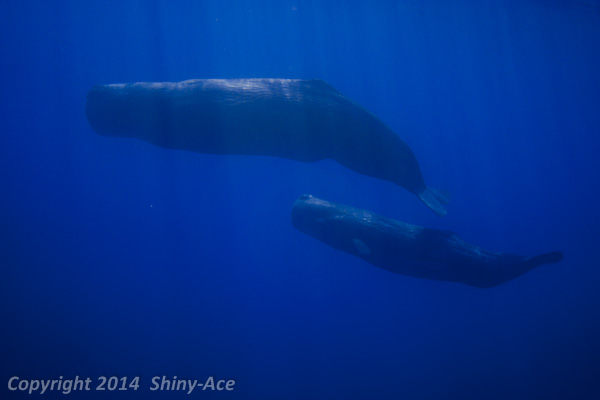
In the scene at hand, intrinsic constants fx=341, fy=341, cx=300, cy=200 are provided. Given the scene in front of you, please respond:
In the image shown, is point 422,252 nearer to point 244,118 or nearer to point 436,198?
point 436,198

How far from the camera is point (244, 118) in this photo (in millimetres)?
5648

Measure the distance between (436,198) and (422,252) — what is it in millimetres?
1737

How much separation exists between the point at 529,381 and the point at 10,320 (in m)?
22.1

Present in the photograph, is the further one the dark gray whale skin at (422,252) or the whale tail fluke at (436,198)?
the whale tail fluke at (436,198)

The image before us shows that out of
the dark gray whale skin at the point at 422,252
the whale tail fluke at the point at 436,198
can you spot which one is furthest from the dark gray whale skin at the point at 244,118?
the whale tail fluke at the point at 436,198

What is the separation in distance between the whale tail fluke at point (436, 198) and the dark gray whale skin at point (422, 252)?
46 centimetres

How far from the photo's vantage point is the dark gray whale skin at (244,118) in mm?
5660

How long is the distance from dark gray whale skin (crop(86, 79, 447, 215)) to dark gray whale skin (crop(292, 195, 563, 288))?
1.44 m

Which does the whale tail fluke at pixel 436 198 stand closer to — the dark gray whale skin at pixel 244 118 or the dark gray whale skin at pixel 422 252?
the dark gray whale skin at pixel 422 252

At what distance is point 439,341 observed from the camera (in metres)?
15.7

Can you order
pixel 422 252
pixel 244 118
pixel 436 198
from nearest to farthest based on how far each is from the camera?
pixel 244 118
pixel 422 252
pixel 436 198

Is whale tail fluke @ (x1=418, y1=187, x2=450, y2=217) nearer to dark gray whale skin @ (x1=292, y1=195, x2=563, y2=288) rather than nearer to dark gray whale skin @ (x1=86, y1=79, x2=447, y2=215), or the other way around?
dark gray whale skin @ (x1=292, y1=195, x2=563, y2=288)

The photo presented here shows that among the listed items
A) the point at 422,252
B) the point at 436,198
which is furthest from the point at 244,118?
the point at 436,198

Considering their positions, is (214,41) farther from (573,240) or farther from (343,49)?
(573,240)
